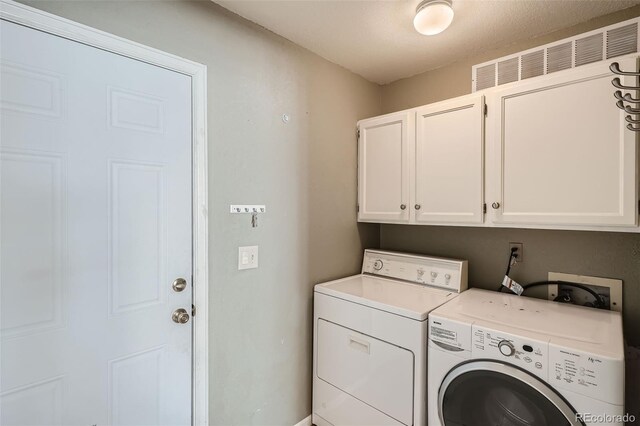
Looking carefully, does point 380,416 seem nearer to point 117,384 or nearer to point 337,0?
point 117,384

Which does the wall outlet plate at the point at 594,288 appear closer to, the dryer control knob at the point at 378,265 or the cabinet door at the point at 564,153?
the cabinet door at the point at 564,153

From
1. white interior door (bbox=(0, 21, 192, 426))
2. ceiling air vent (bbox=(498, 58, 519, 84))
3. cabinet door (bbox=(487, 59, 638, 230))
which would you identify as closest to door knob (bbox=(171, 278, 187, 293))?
white interior door (bbox=(0, 21, 192, 426))

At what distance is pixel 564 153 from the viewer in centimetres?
147

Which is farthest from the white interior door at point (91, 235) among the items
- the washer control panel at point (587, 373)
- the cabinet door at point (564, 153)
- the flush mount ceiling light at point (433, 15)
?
the cabinet door at point (564, 153)

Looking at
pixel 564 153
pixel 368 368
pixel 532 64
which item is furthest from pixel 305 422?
pixel 532 64

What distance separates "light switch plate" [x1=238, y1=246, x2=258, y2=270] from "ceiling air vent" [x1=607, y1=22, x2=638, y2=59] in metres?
2.09

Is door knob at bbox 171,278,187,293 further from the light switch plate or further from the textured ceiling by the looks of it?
the textured ceiling

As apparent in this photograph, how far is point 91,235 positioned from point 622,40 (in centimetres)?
257

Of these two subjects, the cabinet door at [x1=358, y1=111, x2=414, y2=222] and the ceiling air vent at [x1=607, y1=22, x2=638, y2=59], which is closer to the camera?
the ceiling air vent at [x1=607, y1=22, x2=638, y2=59]

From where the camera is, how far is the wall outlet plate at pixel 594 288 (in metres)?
1.58

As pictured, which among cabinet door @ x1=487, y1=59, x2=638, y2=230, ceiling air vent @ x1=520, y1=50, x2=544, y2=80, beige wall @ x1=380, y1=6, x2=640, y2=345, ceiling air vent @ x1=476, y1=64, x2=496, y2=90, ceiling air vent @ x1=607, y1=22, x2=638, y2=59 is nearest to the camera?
cabinet door @ x1=487, y1=59, x2=638, y2=230

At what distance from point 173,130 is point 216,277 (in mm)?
746

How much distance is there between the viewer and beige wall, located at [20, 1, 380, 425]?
1486mm

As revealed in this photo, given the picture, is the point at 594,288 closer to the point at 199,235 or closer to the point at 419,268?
the point at 419,268
